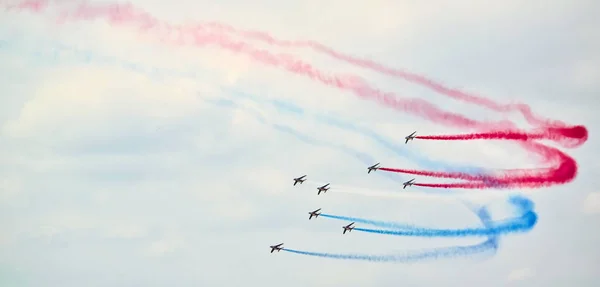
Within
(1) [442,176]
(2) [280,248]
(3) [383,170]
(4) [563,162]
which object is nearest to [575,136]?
(4) [563,162]

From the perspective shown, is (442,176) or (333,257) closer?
(442,176)

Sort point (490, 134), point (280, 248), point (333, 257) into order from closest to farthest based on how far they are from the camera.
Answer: point (490, 134)
point (333, 257)
point (280, 248)

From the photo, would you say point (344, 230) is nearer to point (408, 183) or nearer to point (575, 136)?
point (408, 183)

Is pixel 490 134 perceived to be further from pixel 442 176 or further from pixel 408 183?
pixel 408 183

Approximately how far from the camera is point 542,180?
9712cm

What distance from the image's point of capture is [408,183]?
107 m

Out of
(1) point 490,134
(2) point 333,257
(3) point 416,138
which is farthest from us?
(2) point 333,257

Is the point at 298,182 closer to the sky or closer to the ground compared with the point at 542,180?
closer to the sky

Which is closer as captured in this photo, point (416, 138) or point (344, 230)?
point (416, 138)

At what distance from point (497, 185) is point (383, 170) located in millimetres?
12547

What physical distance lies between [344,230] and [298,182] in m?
7.26

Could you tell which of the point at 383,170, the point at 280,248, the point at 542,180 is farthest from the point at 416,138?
the point at 280,248

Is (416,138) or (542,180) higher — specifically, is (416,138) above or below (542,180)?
above

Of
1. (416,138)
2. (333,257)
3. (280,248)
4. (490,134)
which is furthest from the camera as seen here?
(280,248)
